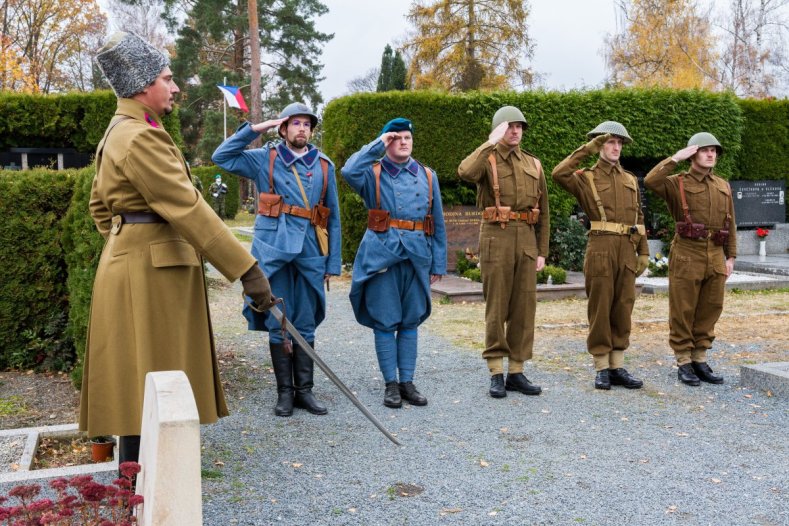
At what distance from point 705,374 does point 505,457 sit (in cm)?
260

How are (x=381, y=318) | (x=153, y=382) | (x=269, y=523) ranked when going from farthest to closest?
(x=381, y=318) → (x=269, y=523) → (x=153, y=382)

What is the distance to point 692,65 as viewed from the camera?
37781 millimetres

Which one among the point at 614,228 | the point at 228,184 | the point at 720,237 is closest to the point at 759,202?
the point at 720,237

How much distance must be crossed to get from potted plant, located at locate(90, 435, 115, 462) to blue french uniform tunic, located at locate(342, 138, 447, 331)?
1994 mm

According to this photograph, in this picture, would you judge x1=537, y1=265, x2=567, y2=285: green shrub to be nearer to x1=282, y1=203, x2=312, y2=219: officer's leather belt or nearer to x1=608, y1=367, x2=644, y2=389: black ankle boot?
x1=608, y1=367, x2=644, y2=389: black ankle boot

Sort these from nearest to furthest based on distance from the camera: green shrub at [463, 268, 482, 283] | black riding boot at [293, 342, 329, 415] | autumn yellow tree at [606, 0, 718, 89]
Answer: black riding boot at [293, 342, 329, 415]
green shrub at [463, 268, 482, 283]
autumn yellow tree at [606, 0, 718, 89]

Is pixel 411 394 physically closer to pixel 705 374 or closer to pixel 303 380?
pixel 303 380

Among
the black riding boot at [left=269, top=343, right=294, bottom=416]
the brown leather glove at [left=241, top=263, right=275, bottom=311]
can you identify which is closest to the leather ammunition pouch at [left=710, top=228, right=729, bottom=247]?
the black riding boot at [left=269, top=343, right=294, bottom=416]

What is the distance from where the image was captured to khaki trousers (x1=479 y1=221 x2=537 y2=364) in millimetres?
5531

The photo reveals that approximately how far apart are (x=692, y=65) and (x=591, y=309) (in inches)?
1413

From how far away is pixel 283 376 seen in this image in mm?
5125

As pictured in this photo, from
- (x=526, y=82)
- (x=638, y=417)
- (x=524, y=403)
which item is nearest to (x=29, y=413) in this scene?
(x=524, y=403)

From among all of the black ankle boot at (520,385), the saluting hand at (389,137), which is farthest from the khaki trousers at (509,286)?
the saluting hand at (389,137)

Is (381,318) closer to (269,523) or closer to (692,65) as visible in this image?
(269,523)
